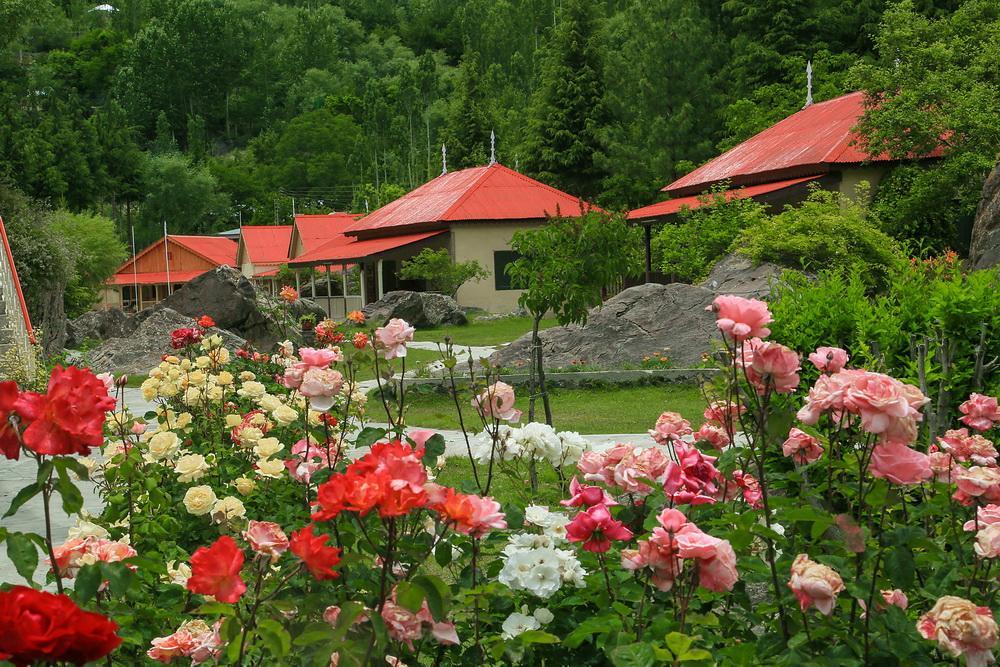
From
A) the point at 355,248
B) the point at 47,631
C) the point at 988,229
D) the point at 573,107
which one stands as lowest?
the point at 47,631

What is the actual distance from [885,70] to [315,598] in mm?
23163

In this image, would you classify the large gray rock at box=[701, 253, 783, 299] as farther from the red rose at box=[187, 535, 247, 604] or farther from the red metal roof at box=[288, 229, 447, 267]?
the red metal roof at box=[288, 229, 447, 267]

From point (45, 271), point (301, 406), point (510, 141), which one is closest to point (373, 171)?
point (510, 141)

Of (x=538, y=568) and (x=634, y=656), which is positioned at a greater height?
(x=538, y=568)

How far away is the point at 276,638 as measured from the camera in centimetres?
198

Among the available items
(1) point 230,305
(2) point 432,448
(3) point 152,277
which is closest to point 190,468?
(2) point 432,448

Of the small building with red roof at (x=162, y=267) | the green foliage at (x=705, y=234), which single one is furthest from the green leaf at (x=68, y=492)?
the small building with red roof at (x=162, y=267)

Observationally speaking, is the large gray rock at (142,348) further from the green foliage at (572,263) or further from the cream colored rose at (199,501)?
the cream colored rose at (199,501)

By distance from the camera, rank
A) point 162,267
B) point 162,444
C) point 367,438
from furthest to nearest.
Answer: point 162,267 → point 162,444 → point 367,438

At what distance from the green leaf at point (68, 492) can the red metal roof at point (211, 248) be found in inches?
2418

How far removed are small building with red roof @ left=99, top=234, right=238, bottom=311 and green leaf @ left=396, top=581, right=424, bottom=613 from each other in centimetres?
6151

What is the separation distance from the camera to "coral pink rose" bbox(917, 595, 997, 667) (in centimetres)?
196

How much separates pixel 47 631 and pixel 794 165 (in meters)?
26.0

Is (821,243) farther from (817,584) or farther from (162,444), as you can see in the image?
(817,584)
